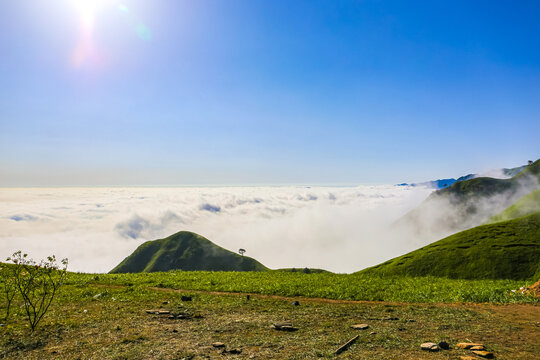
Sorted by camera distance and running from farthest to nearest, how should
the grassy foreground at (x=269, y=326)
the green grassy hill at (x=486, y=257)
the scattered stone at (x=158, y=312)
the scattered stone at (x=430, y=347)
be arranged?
1. the green grassy hill at (x=486, y=257)
2. the scattered stone at (x=158, y=312)
3. the grassy foreground at (x=269, y=326)
4. the scattered stone at (x=430, y=347)

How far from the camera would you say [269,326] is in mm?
17000

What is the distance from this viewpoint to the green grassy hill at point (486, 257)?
70156mm

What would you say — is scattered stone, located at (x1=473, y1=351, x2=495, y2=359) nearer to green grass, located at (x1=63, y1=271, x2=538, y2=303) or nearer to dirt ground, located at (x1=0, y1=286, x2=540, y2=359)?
dirt ground, located at (x1=0, y1=286, x2=540, y2=359)

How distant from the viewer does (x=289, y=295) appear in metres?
27.4

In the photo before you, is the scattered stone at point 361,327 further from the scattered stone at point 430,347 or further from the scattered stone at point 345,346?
the scattered stone at point 430,347

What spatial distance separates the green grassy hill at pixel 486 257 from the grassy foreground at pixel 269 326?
52455 millimetres

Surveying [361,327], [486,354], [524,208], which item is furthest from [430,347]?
[524,208]

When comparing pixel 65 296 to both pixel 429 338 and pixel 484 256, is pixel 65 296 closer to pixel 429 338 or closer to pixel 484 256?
pixel 429 338

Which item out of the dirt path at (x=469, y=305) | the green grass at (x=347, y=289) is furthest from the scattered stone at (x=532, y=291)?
the dirt path at (x=469, y=305)

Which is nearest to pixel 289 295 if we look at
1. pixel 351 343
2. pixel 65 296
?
pixel 351 343

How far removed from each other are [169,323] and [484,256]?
8406 cm

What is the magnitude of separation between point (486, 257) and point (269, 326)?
3167 inches

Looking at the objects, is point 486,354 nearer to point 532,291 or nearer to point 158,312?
point 158,312

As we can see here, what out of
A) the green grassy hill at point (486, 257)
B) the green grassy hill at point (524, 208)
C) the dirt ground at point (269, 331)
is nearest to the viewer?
the dirt ground at point (269, 331)
